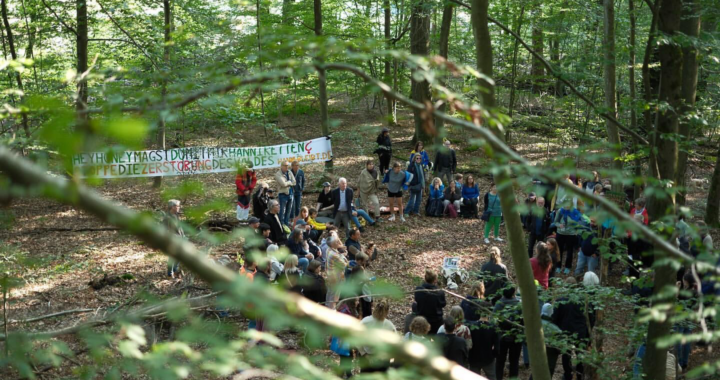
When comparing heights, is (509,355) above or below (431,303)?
below

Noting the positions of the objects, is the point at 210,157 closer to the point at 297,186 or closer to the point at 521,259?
the point at 297,186

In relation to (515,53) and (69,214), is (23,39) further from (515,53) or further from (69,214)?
(515,53)

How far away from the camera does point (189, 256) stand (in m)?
1.56

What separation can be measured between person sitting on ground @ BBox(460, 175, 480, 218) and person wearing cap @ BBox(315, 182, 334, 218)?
3.18 meters

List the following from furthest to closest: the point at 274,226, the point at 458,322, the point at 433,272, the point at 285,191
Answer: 1. the point at 285,191
2. the point at 274,226
3. the point at 433,272
4. the point at 458,322

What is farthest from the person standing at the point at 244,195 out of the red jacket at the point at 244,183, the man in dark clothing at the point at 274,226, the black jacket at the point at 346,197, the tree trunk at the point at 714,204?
→ the tree trunk at the point at 714,204

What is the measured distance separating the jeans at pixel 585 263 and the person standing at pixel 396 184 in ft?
13.2

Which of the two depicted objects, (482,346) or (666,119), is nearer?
(666,119)

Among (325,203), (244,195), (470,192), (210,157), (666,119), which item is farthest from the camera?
(470,192)

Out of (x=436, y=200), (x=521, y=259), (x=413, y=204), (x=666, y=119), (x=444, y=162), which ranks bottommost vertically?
(x=413, y=204)

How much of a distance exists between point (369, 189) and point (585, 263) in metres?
4.69

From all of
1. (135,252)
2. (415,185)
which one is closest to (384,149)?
(415,185)

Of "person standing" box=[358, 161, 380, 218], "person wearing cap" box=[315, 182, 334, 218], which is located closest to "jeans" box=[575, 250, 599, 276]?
"person standing" box=[358, 161, 380, 218]

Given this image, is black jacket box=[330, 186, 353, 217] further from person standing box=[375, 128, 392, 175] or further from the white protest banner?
person standing box=[375, 128, 392, 175]
